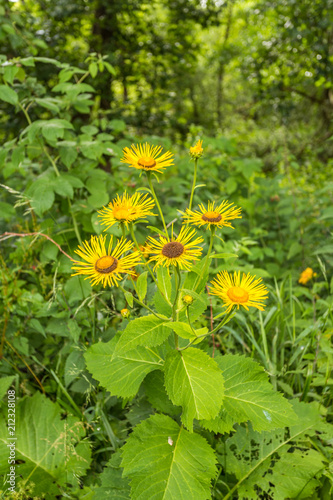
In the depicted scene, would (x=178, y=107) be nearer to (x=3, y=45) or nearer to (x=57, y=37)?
(x=57, y=37)

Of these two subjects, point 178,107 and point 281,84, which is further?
point 178,107

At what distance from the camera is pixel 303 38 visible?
441 cm

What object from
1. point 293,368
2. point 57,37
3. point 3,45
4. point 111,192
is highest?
point 57,37

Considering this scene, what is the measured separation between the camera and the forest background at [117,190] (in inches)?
62.2

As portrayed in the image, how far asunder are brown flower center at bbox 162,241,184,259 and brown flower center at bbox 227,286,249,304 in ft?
0.62

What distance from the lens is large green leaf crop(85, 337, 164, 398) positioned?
113 cm

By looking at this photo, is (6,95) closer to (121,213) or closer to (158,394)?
(121,213)

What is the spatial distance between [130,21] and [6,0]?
109 inches

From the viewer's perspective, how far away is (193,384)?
978mm

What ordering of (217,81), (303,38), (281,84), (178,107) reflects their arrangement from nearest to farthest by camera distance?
(303,38) < (281,84) < (178,107) < (217,81)

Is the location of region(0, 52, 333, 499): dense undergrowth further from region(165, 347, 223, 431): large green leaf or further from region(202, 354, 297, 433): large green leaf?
region(165, 347, 223, 431): large green leaf

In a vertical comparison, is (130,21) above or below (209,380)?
above

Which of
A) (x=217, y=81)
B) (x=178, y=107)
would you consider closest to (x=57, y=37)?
(x=178, y=107)

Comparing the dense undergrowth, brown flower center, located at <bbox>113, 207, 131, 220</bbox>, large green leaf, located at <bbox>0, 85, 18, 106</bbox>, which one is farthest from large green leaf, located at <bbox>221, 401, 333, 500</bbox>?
large green leaf, located at <bbox>0, 85, 18, 106</bbox>
